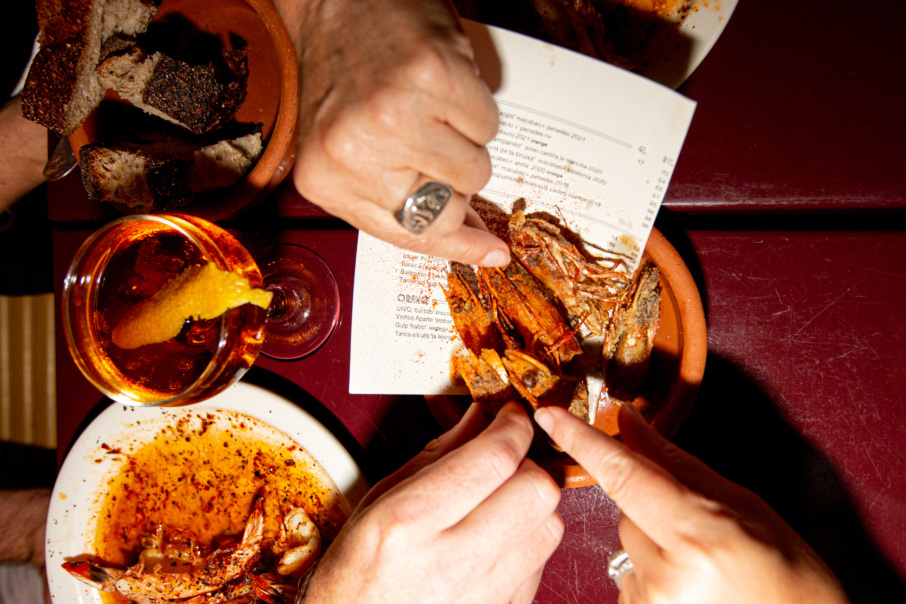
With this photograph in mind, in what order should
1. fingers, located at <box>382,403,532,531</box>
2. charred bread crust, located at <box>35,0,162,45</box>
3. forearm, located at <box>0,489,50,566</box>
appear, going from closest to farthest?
fingers, located at <box>382,403,532,531</box> → charred bread crust, located at <box>35,0,162,45</box> → forearm, located at <box>0,489,50,566</box>

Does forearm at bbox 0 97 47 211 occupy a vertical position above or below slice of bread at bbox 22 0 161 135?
below

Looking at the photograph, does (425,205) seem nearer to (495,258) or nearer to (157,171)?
(495,258)

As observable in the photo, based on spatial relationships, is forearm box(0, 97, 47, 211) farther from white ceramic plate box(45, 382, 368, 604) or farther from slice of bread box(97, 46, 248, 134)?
white ceramic plate box(45, 382, 368, 604)

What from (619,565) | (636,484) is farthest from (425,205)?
(619,565)

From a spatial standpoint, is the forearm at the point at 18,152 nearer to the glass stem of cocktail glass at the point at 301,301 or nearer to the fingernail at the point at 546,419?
the glass stem of cocktail glass at the point at 301,301

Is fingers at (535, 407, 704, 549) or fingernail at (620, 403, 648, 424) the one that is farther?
fingernail at (620, 403, 648, 424)

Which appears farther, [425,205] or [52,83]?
[52,83]

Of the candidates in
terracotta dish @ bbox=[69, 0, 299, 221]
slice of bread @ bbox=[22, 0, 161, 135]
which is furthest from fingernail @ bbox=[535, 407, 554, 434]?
slice of bread @ bbox=[22, 0, 161, 135]
